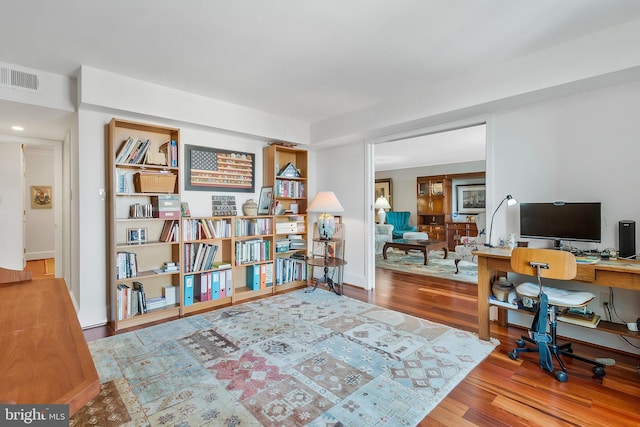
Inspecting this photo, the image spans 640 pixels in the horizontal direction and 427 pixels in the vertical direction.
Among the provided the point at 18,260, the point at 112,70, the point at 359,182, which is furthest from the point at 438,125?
the point at 18,260

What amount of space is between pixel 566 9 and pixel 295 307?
11.2 ft

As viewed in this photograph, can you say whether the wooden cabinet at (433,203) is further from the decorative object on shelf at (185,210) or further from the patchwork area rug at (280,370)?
the decorative object on shelf at (185,210)

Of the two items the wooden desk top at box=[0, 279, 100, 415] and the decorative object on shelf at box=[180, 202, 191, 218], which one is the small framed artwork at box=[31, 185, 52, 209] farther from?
the wooden desk top at box=[0, 279, 100, 415]

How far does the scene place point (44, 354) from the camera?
0.83 m

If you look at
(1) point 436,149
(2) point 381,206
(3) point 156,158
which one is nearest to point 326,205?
(3) point 156,158

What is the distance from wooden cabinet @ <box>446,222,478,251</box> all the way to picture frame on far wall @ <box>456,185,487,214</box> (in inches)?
20.3

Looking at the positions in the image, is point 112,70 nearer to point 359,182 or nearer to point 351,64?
point 351,64

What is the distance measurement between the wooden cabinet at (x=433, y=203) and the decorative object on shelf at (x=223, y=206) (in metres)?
5.97

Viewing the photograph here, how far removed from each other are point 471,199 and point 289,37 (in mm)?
7263

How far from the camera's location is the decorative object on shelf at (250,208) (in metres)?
4.03

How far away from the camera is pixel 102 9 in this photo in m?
1.96

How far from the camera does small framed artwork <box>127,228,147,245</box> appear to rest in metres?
3.16

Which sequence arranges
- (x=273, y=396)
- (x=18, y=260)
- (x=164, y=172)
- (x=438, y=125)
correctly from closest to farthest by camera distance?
(x=273, y=396) → (x=164, y=172) → (x=438, y=125) → (x=18, y=260)

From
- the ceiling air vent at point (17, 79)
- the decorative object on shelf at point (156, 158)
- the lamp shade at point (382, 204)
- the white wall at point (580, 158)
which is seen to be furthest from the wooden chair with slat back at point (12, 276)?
the lamp shade at point (382, 204)
